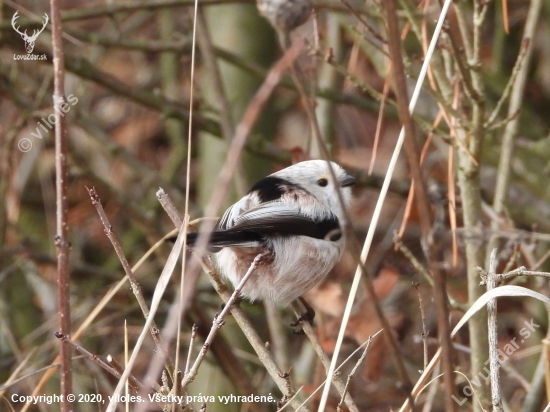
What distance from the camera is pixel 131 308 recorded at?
123 inches

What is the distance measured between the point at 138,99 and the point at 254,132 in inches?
32.2

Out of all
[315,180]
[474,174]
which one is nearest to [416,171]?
[474,174]

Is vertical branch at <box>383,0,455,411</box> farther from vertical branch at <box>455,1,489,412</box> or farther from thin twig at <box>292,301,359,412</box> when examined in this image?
vertical branch at <box>455,1,489,412</box>

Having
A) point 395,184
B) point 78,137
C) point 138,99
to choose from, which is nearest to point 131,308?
point 138,99

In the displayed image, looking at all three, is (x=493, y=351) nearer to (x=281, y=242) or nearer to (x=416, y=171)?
(x=416, y=171)

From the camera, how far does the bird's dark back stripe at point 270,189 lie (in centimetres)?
224

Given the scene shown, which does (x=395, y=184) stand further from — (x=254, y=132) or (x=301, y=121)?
(x=301, y=121)

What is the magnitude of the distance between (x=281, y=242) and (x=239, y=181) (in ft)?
2.88

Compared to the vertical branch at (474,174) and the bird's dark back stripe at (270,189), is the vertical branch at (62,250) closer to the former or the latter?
the bird's dark back stripe at (270,189)

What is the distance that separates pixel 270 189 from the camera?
2287 mm

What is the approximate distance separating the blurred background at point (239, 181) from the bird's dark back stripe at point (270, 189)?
0.71 feet

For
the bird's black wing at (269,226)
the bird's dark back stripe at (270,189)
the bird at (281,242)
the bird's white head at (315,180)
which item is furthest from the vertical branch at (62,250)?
the bird's white head at (315,180)

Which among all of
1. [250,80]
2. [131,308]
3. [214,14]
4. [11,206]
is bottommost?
[131,308]

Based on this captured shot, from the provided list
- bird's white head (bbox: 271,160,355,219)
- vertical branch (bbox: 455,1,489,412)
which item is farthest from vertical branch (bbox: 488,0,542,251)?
bird's white head (bbox: 271,160,355,219)
